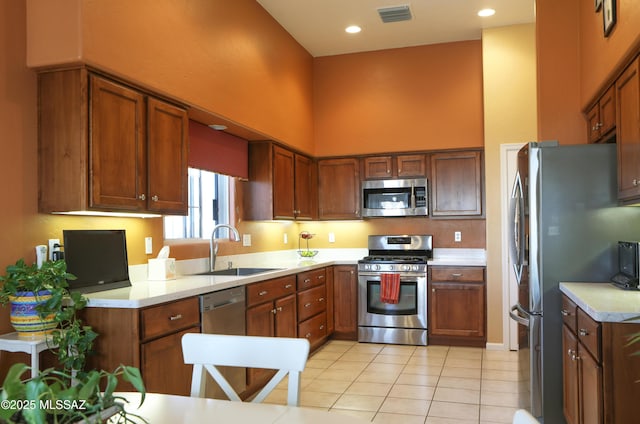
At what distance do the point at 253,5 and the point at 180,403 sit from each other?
3835mm

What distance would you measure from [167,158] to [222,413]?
2324 mm

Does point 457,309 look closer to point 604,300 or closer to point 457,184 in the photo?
point 457,184

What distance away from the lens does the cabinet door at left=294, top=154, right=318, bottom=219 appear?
18.4 feet

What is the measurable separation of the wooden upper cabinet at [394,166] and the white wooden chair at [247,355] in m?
4.42

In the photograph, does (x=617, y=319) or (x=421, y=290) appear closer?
(x=617, y=319)

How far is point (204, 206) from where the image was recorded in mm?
4602

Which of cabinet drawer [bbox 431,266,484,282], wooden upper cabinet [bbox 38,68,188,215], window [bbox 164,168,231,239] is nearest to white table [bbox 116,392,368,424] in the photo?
wooden upper cabinet [bbox 38,68,188,215]

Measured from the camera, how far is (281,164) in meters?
5.24

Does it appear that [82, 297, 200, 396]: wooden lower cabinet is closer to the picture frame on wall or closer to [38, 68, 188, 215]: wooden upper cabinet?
[38, 68, 188, 215]: wooden upper cabinet

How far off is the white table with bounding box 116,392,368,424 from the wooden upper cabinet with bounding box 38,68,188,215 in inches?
64.1

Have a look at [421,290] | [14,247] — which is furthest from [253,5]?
[421,290]

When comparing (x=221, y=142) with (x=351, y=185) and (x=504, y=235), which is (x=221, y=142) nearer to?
(x=351, y=185)

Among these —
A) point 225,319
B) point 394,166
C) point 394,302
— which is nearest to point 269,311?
point 225,319

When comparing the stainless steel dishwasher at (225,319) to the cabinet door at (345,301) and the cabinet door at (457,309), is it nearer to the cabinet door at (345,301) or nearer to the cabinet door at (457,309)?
the cabinet door at (345,301)
